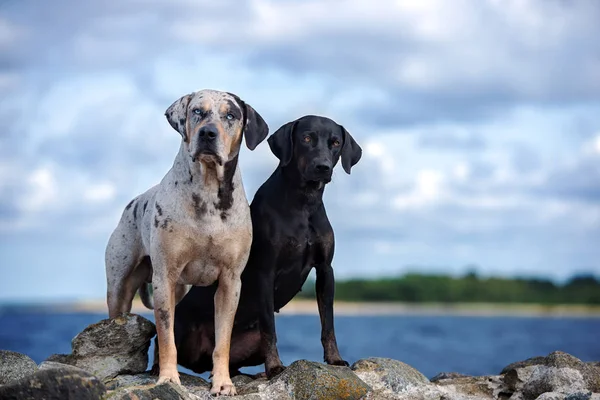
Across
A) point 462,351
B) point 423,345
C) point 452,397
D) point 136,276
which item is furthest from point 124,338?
point 423,345

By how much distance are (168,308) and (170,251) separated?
539 mm

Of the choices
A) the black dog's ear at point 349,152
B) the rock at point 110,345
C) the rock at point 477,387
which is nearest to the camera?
the rock at point 110,345

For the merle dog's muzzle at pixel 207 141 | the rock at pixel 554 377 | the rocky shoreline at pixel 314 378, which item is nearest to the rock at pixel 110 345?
the rocky shoreline at pixel 314 378

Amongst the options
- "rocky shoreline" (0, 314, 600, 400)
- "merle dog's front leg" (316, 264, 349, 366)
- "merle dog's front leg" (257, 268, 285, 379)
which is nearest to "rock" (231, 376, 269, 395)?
"rocky shoreline" (0, 314, 600, 400)

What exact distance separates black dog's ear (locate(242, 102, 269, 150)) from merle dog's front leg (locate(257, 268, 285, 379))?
127cm

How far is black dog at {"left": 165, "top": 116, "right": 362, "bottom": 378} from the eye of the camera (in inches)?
332

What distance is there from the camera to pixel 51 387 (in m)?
6.21

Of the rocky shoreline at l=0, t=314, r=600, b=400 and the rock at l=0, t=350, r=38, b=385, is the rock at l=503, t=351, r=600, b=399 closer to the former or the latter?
the rocky shoreline at l=0, t=314, r=600, b=400

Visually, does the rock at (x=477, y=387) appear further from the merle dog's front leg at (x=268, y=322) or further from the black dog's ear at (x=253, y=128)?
the black dog's ear at (x=253, y=128)

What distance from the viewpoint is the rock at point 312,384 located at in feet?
25.9

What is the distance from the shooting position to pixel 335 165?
8672 millimetres

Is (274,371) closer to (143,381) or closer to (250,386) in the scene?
(250,386)

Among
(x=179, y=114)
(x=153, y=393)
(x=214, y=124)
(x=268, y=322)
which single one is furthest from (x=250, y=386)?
(x=179, y=114)

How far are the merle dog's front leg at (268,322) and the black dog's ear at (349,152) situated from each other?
1327 millimetres
